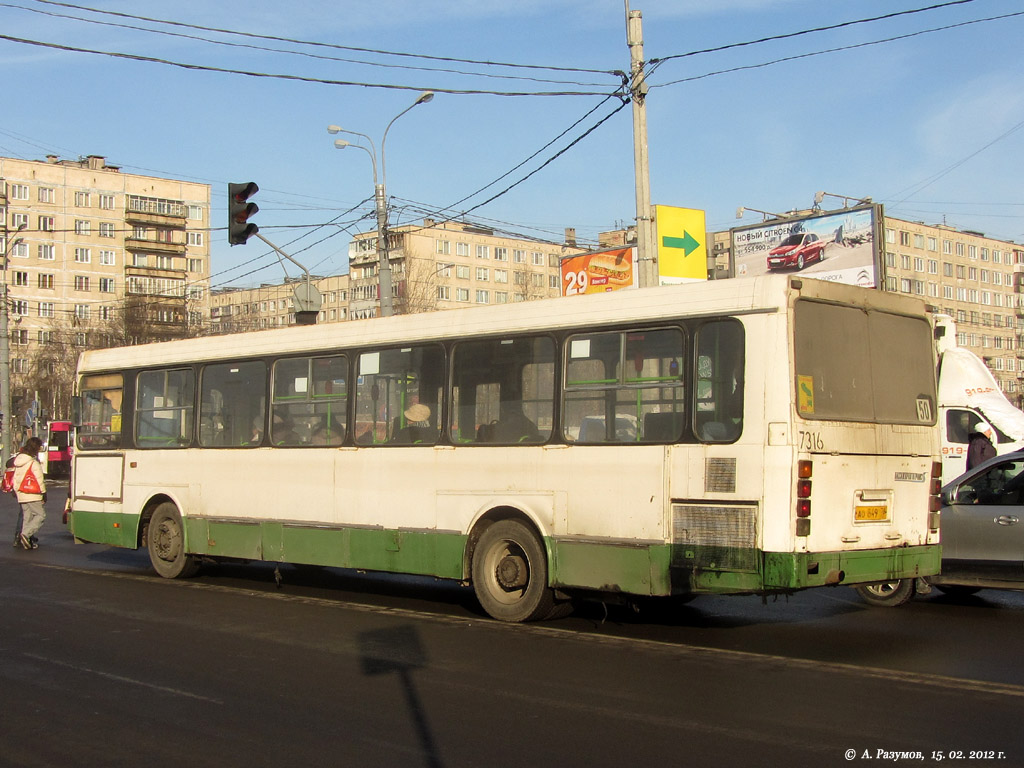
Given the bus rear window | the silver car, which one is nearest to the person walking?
the silver car

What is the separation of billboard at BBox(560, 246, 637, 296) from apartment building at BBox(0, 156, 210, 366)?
175ft

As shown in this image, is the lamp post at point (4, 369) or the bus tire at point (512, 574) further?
the lamp post at point (4, 369)

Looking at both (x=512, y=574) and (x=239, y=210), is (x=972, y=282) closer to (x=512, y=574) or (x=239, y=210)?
(x=239, y=210)

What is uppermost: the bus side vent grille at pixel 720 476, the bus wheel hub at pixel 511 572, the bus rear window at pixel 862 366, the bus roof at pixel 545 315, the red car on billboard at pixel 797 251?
the red car on billboard at pixel 797 251

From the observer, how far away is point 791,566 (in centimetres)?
879

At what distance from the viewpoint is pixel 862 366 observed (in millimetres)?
9703

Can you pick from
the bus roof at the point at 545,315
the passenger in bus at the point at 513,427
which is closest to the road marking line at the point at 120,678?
the passenger in bus at the point at 513,427

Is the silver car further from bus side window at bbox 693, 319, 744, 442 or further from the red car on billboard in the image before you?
the red car on billboard

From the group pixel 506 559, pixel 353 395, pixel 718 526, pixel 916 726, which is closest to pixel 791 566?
pixel 718 526

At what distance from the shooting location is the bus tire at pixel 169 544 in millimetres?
14812

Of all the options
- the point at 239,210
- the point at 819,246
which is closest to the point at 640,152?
the point at 239,210

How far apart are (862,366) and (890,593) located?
3388mm

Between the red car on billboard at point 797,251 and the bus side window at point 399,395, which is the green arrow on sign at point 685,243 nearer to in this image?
the red car on billboard at point 797,251

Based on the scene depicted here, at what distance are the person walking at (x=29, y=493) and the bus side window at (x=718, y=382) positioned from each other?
13.3 metres
